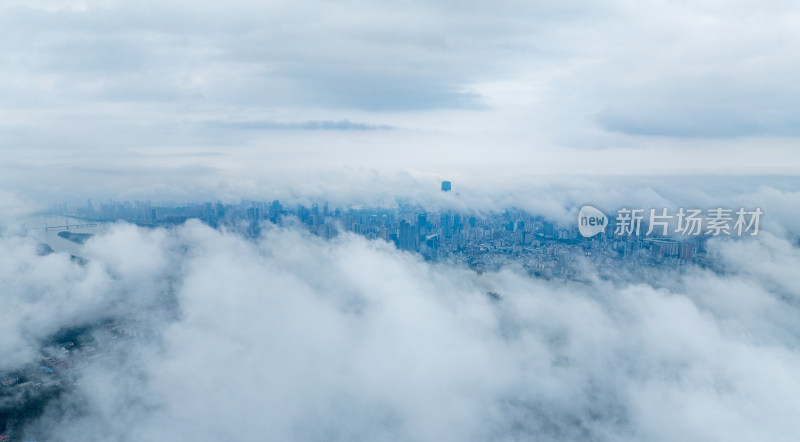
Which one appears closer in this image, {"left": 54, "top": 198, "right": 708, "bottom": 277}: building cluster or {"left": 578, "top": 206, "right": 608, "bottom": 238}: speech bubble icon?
{"left": 578, "top": 206, "right": 608, "bottom": 238}: speech bubble icon

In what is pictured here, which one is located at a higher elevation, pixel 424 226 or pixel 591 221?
pixel 591 221

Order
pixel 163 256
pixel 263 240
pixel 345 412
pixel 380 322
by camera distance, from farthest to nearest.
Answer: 1. pixel 263 240
2. pixel 163 256
3. pixel 380 322
4. pixel 345 412

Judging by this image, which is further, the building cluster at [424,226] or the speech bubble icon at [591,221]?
the building cluster at [424,226]

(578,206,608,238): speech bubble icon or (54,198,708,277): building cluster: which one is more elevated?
(578,206,608,238): speech bubble icon

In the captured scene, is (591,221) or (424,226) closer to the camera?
(591,221)

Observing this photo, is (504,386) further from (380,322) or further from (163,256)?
(163,256)

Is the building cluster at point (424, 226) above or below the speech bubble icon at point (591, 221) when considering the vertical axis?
below

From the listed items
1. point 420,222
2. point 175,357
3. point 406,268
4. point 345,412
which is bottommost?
point 345,412

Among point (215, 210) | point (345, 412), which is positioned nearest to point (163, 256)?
point (215, 210)
